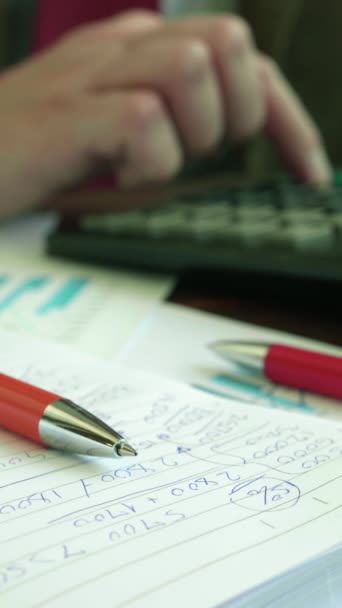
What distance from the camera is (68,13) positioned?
0.83m

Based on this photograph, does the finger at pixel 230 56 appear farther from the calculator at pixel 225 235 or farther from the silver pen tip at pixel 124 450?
the silver pen tip at pixel 124 450

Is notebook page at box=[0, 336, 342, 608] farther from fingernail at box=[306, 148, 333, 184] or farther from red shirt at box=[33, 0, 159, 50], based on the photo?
red shirt at box=[33, 0, 159, 50]

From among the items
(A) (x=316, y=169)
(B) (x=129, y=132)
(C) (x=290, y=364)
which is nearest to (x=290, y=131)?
(A) (x=316, y=169)

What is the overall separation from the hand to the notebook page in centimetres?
27

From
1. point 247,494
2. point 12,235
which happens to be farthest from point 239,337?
point 12,235

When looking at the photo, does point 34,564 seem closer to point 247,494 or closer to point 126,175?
point 247,494

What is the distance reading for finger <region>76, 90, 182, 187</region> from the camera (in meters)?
0.45

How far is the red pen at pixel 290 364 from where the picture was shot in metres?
0.24

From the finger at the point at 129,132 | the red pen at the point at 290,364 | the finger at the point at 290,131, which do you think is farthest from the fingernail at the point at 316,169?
the red pen at the point at 290,364

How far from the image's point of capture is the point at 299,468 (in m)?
0.19

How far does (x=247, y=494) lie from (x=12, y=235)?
381 millimetres

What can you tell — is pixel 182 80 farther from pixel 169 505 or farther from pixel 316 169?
pixel 169 505

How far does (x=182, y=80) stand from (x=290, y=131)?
0.14m

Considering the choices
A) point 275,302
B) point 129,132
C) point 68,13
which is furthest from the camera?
point 68,13
